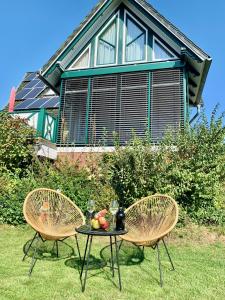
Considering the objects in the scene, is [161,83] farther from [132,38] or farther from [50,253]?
[50,253]

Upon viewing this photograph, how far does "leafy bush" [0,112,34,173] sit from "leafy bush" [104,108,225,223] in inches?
135

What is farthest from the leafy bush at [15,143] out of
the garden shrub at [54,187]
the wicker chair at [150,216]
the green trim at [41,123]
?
the wicker chair at [150,216]

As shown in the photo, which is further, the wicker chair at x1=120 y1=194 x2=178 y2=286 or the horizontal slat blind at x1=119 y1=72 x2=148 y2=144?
the horizontal slat blind at x1=119 y1=72 x2=148 y2=144

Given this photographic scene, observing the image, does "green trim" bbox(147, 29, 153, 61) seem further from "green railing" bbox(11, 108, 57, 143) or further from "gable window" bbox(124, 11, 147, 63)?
"green railing" bbox(11, 108, 57, 143)

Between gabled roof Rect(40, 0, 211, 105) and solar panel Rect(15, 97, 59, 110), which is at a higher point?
gabled roof Rect(40, 0, 211, 105)

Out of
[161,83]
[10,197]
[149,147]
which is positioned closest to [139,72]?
[161,83]

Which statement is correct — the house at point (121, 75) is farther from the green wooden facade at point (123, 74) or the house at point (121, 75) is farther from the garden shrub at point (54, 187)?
the garden shrub at point (54, 187)

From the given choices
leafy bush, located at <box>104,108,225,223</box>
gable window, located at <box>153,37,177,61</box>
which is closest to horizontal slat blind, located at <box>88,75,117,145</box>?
gable window, located at <box>153,37,177,61</box>

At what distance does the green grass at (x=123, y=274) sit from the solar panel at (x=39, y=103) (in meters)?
8.73

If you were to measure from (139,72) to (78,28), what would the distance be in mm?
2798

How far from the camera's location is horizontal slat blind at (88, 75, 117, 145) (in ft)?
34.9

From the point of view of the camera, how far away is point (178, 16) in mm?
13547

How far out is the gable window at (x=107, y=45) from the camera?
11.5 meters

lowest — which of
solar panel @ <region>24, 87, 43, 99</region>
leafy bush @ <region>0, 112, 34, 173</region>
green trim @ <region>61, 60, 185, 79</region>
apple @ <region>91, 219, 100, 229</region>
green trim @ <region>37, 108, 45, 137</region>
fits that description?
apple @ <region>91, 219, 100, 229</region>
